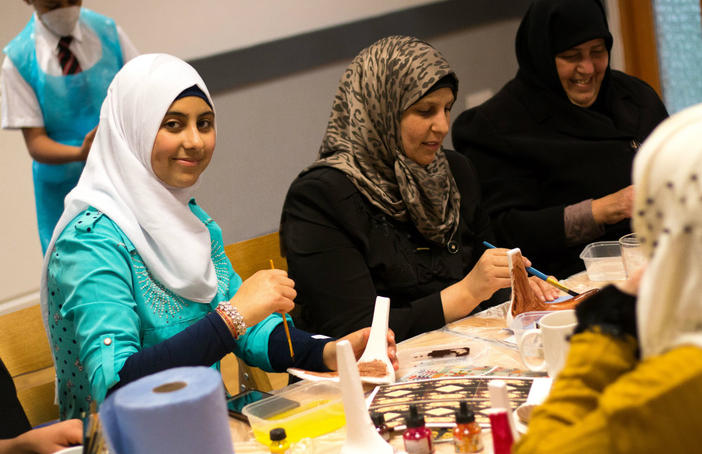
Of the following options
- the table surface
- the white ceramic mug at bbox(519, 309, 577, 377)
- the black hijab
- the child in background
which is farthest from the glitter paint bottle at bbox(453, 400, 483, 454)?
the child in background

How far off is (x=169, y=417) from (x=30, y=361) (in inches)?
43.5

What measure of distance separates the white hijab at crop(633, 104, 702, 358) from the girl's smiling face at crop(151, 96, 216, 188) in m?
1.05

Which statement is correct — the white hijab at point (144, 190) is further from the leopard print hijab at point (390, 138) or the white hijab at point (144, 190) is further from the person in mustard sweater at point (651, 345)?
the person in mustard sweater at point (651, 345)

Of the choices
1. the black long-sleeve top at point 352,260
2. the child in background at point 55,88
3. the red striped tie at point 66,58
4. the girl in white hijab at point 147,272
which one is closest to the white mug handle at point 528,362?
the girl in white hijab at point 147,272

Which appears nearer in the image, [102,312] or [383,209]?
[102,312]

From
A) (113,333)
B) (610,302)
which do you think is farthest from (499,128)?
(610,302)

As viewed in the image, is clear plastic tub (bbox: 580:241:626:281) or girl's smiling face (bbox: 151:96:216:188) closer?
girl's smiling face (bbox: 151:96:216:188)

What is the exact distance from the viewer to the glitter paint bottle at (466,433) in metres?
0.91

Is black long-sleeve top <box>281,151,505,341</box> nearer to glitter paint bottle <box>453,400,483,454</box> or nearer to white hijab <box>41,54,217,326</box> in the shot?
white hijab <box>41,54,217,326</box>

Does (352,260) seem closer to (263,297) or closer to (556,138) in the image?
(263,297)

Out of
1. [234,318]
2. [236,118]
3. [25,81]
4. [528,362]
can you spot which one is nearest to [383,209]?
[234,318]

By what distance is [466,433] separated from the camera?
0.91m

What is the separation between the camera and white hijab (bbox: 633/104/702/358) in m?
0.57

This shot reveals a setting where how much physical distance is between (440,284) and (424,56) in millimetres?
571
